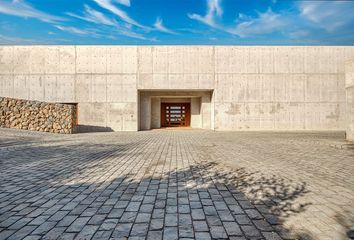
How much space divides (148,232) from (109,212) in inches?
30.6

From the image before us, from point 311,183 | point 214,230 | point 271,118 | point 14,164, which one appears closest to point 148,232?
point 214,230

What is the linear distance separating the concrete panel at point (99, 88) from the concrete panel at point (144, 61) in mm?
3120

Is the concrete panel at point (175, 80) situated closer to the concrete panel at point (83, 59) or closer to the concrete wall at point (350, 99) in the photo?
the concrete panel at point (83, 59)

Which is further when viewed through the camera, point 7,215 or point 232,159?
point 232,159

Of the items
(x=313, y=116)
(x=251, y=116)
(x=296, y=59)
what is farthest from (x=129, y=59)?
(x=313, y=116)

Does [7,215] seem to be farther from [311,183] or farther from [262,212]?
[311,183]

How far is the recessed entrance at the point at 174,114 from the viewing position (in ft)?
79.7

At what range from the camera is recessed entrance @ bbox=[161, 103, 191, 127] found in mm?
24281

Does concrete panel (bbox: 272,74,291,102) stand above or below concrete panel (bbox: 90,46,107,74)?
below

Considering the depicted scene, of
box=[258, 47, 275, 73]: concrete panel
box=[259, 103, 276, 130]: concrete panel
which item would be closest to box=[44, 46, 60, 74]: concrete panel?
box=[258, 47, 275, 73]: concrete panel

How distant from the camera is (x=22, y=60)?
18.9m

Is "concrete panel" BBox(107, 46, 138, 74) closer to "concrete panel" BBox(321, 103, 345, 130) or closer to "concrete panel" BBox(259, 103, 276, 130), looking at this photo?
"concrete panel" BBox(259, 103, 276, 130)

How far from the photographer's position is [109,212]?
10.0ft

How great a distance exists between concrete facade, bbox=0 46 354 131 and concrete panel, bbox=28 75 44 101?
1.40ft
